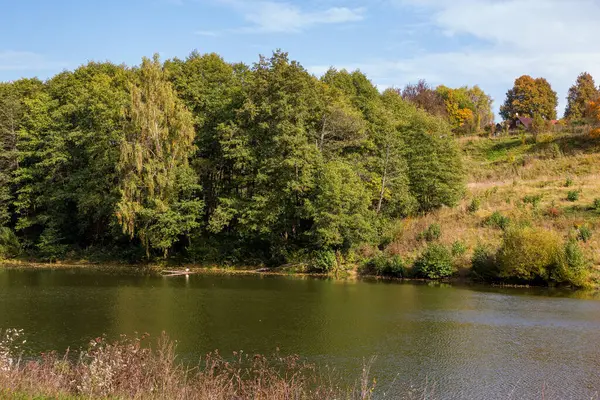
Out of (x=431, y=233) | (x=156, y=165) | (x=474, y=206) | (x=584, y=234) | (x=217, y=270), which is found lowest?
(x=217, y=270)

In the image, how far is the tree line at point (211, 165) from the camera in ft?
129

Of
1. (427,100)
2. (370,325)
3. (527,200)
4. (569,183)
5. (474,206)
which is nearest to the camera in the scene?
(370,325)

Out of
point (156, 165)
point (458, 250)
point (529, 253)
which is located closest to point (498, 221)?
point (458, 250)

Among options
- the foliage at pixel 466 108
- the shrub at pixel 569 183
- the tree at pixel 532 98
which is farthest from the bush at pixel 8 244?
the tree at pixel 532 98

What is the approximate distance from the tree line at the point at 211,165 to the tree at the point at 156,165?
0.11 metres

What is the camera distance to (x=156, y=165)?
39.3 metres

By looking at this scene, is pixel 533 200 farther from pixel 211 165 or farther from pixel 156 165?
pixel 156 165

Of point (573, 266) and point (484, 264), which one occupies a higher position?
point (573, 266)

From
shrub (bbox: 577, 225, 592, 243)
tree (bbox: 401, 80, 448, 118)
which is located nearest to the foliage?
tree (bbox: 401, 80, 448, 118)

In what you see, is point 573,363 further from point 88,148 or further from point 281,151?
point 88,148

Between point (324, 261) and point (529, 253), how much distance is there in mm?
14110

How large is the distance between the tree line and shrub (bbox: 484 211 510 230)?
5.31m

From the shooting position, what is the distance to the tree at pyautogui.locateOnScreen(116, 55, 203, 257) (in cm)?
3866

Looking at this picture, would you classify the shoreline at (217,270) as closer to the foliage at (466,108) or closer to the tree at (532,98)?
the foliage at (466,108)
